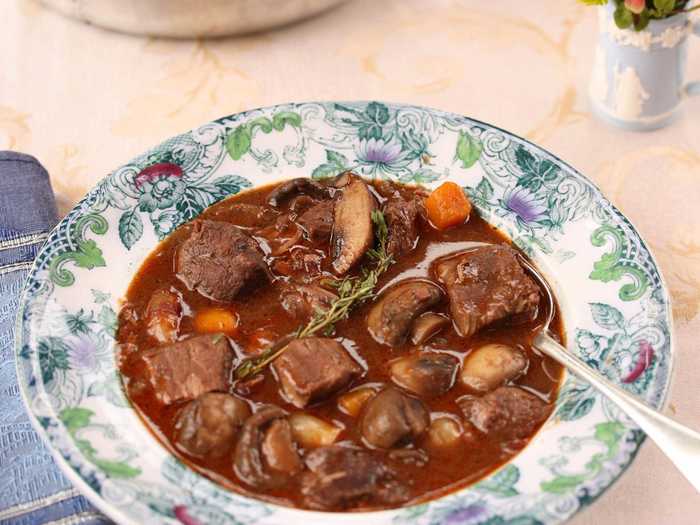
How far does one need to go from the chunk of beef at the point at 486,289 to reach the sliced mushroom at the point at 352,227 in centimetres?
35

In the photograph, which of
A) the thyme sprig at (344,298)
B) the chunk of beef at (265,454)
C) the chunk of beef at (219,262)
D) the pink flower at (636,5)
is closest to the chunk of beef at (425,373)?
the thyme sprig at (344,298)

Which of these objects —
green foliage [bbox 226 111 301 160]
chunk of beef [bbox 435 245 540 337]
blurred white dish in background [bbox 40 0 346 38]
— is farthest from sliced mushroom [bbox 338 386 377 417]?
blurred white dish in background [bbox 40 0 346 38]

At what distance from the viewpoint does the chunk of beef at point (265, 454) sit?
283 cm

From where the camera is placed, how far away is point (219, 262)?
3.50 metres

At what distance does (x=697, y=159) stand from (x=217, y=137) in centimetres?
251

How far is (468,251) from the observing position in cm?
370

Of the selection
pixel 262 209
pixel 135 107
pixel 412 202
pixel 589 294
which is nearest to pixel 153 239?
pixel 262 209

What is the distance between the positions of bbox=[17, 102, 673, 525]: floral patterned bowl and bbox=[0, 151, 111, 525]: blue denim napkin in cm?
27

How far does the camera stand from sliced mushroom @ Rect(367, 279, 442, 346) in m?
3.28

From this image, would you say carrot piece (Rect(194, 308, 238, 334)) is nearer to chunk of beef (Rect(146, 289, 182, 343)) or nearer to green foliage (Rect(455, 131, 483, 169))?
chunk of beef (Rect(146, 289, 182, 343))

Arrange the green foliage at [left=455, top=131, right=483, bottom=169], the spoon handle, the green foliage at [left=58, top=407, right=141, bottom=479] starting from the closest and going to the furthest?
the spoon handle, the green foliage at [left=58, top=407, right=141, bottom=479], the green foliage at [left=455, top=131, right=483, bottom=169]

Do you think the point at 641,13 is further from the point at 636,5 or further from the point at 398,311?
the point at 398,311

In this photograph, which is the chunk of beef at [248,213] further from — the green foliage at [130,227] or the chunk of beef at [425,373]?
the chunk of beef at [425,373]

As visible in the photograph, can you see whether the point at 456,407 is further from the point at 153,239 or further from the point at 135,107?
the point at 135,107
